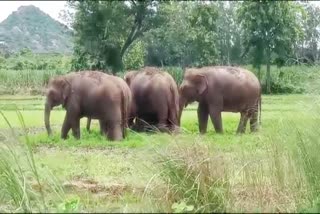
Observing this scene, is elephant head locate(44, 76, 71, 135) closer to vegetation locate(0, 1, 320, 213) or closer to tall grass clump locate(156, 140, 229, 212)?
vegetation locate(0, 1, 320, 213)

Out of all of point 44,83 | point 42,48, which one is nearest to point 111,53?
point 44,83

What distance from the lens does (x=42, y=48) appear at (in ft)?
320

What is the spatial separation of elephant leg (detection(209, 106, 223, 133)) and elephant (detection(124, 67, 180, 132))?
75 cm

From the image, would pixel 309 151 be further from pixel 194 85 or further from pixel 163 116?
pixel 194 85

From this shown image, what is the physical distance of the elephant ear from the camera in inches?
606

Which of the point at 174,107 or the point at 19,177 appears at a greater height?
the point at 19,177

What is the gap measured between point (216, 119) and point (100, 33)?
2473 centimetres

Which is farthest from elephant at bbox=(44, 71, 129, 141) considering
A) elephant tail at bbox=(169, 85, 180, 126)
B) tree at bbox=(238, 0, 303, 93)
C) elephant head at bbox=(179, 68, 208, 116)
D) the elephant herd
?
tree at bbox=(238, 0, 303, 93)

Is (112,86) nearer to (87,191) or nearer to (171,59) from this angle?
(87,191)

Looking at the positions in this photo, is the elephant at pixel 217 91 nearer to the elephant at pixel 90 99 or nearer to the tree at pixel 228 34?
the elephant at pixel 90 99

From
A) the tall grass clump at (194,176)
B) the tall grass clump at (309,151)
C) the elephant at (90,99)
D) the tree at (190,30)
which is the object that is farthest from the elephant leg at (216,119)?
the tree at (190,30)

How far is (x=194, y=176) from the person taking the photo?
17.0 feet

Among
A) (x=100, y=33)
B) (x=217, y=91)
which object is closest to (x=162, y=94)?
(x=217, y=91)

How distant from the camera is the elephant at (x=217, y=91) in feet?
50.6
